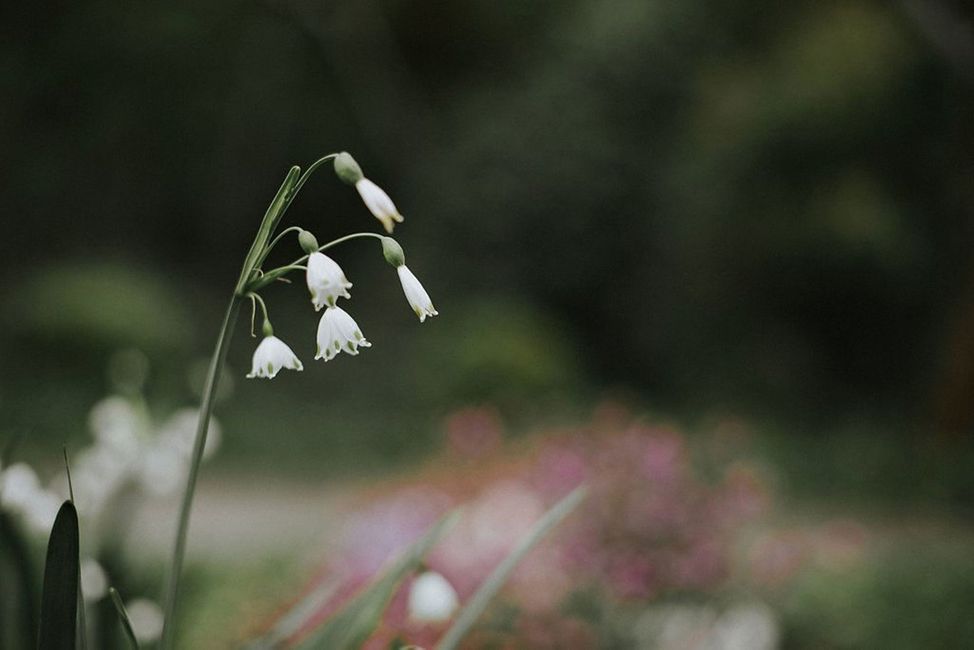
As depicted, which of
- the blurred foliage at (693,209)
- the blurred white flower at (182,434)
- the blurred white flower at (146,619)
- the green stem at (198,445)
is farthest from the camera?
the blurred foliage at (693,209)

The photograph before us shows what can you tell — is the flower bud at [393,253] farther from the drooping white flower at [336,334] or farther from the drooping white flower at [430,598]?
the drooping white flower at [430,598]

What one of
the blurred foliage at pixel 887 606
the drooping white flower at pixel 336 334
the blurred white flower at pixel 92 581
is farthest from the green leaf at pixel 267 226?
the blurred foliage at pixel 887 606

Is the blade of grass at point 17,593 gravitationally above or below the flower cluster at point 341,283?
below

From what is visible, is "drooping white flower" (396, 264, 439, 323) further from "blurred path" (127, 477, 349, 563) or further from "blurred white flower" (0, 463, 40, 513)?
"blurred path" (127, 477, 349, 563)

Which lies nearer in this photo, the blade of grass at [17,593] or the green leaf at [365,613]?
the green leaf at [365,613]

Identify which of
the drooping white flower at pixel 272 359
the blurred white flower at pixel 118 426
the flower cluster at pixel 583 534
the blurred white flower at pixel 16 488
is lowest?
the flower cluster at pixel 583 534

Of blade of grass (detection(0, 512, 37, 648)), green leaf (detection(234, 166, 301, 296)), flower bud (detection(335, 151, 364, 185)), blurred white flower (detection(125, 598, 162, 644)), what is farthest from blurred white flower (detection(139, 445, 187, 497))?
flower bud (detection(335, 151, 364, 185))
